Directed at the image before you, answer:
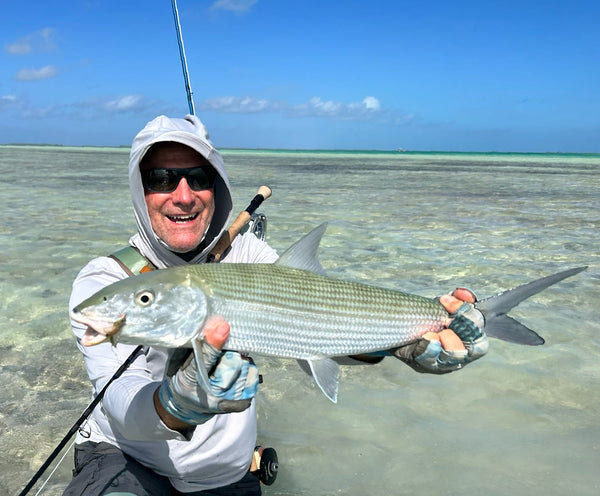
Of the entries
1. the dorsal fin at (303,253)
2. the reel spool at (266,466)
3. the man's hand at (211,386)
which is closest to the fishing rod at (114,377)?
the man's hand at (211,386)

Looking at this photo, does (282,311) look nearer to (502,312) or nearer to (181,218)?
(181,218)

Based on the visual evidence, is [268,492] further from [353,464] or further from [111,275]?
[111,275]

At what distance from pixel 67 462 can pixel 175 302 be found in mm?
1910

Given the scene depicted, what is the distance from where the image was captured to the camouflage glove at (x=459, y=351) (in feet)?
8.16

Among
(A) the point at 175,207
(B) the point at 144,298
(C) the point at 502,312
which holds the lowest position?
(C) the point at 502,312

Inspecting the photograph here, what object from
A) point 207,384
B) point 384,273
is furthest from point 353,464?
point 384,273

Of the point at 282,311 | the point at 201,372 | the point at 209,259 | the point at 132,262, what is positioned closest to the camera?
the point at 201,372

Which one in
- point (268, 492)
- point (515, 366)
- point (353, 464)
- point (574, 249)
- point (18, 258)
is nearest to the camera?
point (268, 492)

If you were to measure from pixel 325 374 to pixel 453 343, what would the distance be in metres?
0.62

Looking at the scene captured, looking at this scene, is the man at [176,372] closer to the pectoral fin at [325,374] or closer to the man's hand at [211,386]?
the man's hand at [211,386]

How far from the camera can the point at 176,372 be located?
2180 mm

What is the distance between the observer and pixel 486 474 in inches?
129

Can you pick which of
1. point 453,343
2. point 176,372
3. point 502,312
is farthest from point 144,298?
point 502,312

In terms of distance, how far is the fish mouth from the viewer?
80.3 inches
